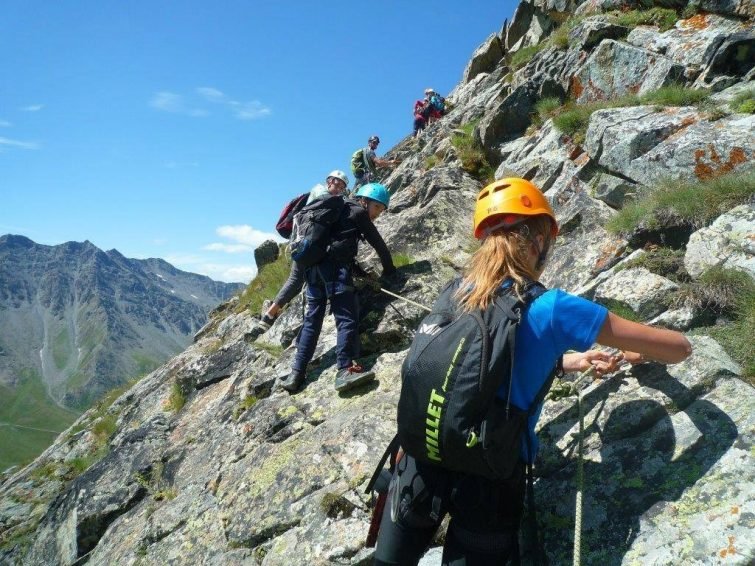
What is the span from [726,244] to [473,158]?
9354 millimetres

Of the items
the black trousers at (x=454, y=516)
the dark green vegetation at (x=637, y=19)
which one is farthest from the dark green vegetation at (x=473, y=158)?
the black trousers at (x=454, y=516)

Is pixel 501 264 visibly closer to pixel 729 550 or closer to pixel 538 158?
pixel 729 550

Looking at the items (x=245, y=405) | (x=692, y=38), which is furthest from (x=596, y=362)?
(x=692, y=38)

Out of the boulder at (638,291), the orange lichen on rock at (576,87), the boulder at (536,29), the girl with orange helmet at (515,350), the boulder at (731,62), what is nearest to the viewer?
the girl with orange helmet at (515,350)

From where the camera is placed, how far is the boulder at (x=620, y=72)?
33.9ft

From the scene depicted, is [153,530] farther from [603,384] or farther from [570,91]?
[570,91]

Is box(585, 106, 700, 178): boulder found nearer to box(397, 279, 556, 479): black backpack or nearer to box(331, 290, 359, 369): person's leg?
box(331, 290, 359, 369): person's leg

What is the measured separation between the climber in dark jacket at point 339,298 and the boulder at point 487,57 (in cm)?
2497

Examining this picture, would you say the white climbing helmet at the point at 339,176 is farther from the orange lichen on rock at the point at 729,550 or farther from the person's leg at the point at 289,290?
the orange lichen on rock at the point at 729,550

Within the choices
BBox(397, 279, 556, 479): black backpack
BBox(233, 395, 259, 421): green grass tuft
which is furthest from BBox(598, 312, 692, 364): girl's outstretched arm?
BBox(233, 395, 259, 421): green grass tuft

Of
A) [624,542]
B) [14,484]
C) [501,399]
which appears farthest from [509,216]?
[14,484]

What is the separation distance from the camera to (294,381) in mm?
8477

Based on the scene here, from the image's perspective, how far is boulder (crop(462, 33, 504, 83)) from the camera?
2920 centimetres

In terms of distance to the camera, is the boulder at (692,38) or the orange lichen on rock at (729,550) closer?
the orange lichen on rock at (729,550)
